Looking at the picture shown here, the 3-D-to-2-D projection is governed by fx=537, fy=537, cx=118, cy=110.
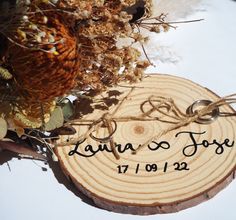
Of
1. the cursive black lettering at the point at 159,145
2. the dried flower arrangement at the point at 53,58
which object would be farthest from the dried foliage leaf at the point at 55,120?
the cursive black lettering at the point at 159,145

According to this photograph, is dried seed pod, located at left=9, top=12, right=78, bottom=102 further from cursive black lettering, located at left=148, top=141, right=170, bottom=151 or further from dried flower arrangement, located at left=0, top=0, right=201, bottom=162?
cursive black lettering, located at left=148, top=141, right=170, bottom=151

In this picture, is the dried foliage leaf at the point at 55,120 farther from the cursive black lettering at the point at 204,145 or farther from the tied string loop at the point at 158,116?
the cursive black lettering at the point at 204,145

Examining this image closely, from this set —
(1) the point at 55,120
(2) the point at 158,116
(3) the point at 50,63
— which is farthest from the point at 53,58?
(2) the point at 158,116

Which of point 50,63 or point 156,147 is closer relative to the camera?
point 50,63

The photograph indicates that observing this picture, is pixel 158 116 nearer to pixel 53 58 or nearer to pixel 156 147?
pixel 156 147

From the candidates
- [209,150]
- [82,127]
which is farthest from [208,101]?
[82,127]

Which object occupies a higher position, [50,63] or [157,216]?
[50,63]

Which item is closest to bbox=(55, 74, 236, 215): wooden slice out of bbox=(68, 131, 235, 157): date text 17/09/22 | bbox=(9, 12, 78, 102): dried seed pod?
bbox=(68, 131, 235, 157): date text 17/09/22
